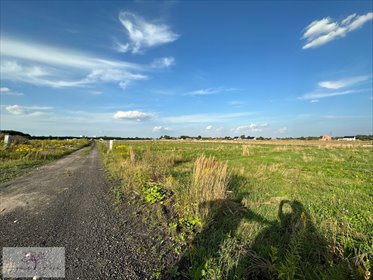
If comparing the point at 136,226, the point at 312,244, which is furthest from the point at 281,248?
the point at 136,226

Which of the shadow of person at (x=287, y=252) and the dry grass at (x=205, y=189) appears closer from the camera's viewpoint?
the shadow of person at (x=287, y=252)

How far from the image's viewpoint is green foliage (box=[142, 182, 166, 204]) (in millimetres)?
6371

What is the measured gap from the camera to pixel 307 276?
3.17m

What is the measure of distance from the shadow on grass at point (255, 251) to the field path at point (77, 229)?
851 mm

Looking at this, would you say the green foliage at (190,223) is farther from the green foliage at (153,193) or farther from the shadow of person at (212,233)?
the green foliage at (153,193)

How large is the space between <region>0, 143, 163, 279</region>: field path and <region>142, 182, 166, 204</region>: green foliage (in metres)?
0.81

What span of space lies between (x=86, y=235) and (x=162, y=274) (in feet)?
6.12

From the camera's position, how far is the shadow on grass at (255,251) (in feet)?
10.5

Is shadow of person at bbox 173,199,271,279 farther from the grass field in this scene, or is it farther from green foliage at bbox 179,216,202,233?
green foliage at bbox 179,216,202,233
